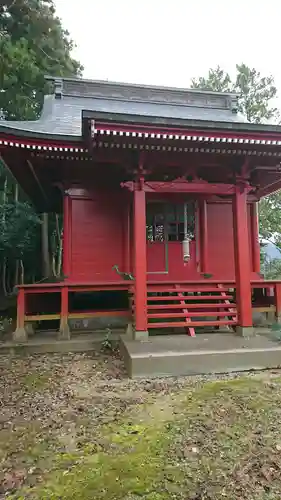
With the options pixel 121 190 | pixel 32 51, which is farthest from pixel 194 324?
pixel 32 51

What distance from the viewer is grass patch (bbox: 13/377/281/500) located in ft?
7.25

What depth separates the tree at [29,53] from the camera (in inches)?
445

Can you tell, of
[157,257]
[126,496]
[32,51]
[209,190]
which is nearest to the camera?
[126,496]

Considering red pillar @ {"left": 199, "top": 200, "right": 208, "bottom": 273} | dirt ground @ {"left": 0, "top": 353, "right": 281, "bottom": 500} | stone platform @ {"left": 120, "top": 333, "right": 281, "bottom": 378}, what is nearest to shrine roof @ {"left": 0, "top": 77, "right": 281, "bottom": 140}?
red pillar @ {"left": 199, "top": 200, "right": 208, "bottom": 273}

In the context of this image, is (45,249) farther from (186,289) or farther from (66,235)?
(186,289)

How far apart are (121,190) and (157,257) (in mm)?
1668

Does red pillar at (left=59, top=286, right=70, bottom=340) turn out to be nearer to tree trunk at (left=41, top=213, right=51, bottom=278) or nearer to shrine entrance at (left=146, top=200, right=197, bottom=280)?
shrine entrance at (left=146, top=200, right=197, bottom=280)

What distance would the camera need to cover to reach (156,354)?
14.8 feet

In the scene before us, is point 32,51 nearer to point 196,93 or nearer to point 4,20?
point 4,20

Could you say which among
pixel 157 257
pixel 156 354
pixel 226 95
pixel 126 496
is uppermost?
pixel 226 95

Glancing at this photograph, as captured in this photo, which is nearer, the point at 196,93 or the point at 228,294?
the point at 228,294

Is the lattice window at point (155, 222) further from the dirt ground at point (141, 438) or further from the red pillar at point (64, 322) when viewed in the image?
the dirt ground at point (141, 438)

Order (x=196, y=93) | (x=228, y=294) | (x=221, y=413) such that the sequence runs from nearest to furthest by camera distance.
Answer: (x=221, y=413) → (x=228, y=294) → (x=196, y=93)

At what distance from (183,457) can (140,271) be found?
3.15 metres
